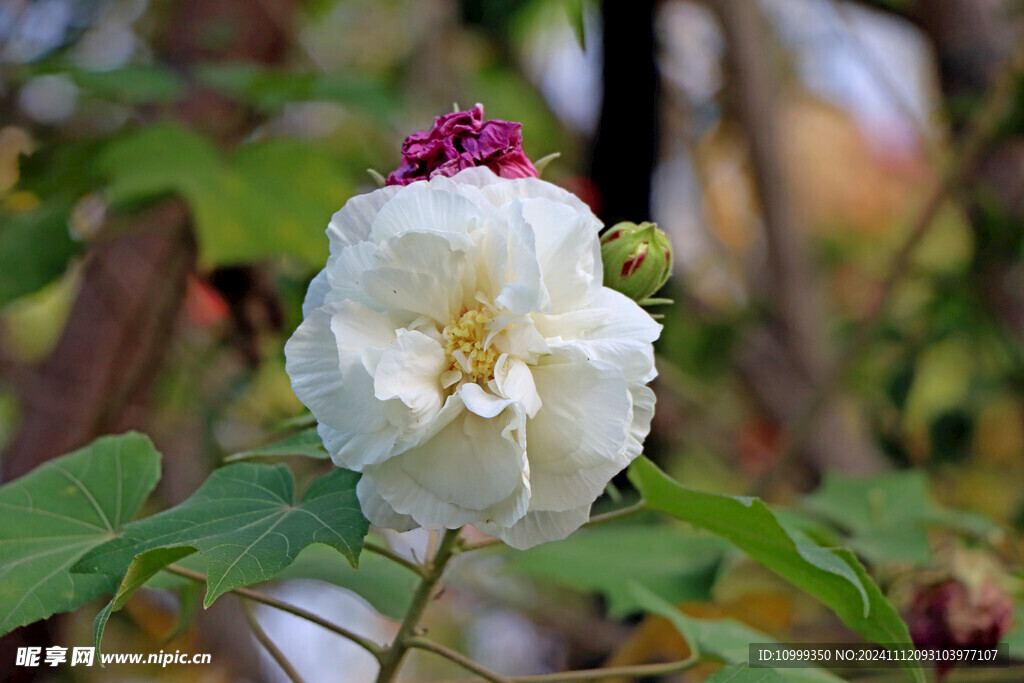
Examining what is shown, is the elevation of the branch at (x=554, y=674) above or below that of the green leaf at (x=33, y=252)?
below

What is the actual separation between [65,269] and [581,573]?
25.6 inches

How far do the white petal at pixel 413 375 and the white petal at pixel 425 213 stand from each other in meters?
0.06

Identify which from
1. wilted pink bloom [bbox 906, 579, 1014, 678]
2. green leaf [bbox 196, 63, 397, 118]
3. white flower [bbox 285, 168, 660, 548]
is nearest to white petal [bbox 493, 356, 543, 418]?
white flower [bbox 285, 168, 660, 548]

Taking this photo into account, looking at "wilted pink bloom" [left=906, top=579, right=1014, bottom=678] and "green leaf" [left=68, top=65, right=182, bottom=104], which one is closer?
"wilted pink bloom" [left=906, top=579, right=1014, bottom=678]

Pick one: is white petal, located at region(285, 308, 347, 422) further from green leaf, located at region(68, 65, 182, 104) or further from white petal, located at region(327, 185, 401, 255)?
green leaf, located at region(68, 65, 182, 104)

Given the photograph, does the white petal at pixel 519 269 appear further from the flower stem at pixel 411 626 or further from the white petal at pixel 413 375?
the flower stem at pixel 411 626

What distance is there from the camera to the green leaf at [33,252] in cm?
91

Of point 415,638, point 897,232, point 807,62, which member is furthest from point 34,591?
point 897,232

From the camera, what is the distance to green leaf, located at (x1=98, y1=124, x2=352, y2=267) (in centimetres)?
102

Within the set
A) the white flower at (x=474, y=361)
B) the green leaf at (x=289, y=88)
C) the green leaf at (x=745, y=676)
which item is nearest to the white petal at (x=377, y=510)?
the white flower at (x=474, y=361)

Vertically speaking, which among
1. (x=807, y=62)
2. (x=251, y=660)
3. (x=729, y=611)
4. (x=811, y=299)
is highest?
(x=807, y=62)

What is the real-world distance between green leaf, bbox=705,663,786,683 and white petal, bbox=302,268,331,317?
319 millimetres

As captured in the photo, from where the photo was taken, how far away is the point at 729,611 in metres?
1.30

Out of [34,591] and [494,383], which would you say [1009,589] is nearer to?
[494,383]
